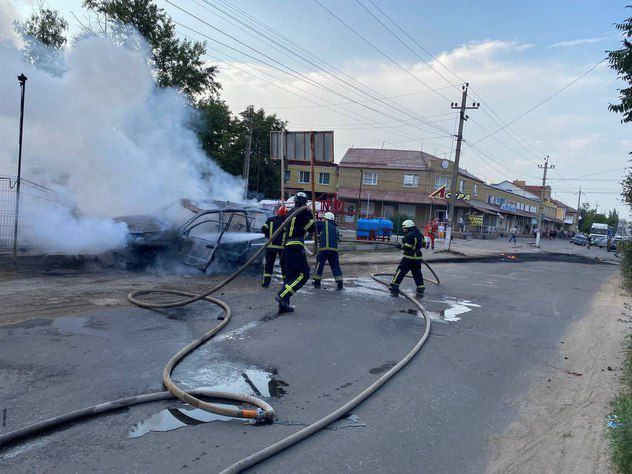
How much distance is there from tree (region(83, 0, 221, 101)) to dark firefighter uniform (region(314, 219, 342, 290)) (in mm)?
14922

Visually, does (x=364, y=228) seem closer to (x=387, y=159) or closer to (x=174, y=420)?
(x=174, y=420)

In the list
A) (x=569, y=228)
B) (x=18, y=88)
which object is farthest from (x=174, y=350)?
(x=569, y=228)

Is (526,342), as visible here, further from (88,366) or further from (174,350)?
(88,366)

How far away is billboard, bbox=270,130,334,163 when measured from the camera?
38.2ft

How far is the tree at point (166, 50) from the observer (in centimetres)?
2073

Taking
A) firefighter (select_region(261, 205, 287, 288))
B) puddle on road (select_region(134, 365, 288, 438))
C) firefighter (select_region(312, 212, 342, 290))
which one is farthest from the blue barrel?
puddle on road (select_region(134, 365, 288, 438))

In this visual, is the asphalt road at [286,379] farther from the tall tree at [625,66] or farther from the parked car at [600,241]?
the parked car at [600,241]

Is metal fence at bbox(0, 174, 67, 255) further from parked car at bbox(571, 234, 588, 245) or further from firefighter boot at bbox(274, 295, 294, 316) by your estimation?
parked car at bbox(571, 234, 588, 245)

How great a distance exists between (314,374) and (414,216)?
40927mm

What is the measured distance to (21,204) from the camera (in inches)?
413

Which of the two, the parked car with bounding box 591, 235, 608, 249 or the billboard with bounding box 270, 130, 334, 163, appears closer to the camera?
the billboard with bounding box 270, 130, 334, 163

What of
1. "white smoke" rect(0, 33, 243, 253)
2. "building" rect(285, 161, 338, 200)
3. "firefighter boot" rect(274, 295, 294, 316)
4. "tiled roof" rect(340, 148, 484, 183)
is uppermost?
"tiled roof" rect(340, 148, 484, 183)

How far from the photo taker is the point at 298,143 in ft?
39.8

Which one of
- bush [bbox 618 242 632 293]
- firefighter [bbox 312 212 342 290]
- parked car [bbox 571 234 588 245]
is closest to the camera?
firefighter [bbox 312 212 342 290]
